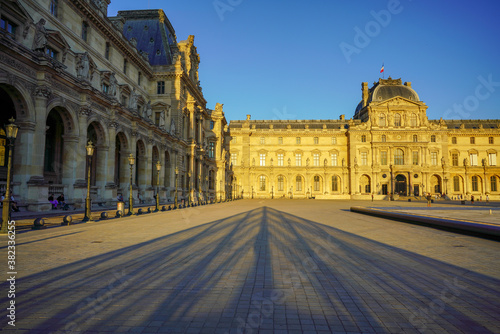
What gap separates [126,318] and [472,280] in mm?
5874

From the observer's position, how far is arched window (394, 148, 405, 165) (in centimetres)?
7100

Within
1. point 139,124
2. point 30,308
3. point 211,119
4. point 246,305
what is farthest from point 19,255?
point 211,119

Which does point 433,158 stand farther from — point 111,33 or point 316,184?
point 111,33

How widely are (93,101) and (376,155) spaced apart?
62.8m

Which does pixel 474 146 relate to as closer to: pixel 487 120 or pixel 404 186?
pixel 487 120

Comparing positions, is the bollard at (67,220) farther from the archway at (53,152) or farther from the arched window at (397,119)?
the arched window at (397,119)

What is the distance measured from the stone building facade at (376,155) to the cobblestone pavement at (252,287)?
6432 cm

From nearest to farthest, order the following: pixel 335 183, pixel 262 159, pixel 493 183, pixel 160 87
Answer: pixel 160 87 → pixel 493 183 → pixel 335 183 → pixel 262 159

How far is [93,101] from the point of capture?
23.0 meters

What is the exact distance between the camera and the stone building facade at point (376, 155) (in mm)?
70250

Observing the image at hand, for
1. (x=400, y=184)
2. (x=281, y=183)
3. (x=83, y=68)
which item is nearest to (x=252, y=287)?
(x=83, y=68)

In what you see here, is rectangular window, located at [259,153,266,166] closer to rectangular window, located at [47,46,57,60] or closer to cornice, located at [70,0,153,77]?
cornice, located at [70,0,153,77]

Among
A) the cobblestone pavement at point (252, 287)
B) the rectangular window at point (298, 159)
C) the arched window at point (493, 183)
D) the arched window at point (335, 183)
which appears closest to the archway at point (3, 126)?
the cobblestone pavement at point (252, 287)

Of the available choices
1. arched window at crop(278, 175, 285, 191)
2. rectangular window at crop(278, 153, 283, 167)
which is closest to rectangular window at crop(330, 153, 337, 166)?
rectangular window at crop(278, 153, 283, 167)
